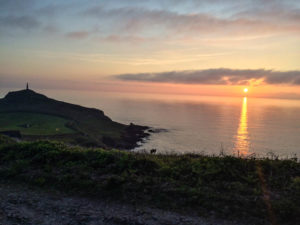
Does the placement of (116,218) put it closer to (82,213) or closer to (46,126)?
(82,213)

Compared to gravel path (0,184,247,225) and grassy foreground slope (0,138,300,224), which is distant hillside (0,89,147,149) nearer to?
grassy foreground slope (0,138,300,224)

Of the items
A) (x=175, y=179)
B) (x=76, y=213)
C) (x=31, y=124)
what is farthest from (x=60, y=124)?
(x=76, y=213)

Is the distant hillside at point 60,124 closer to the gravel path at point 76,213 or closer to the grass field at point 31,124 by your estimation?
the grass field at point 31,124

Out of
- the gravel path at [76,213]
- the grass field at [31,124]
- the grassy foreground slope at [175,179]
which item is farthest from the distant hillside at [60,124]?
the gravel path at [76,213]

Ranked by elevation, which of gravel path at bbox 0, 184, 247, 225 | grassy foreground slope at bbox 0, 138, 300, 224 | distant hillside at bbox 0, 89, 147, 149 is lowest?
distant hillside at bbox 0, 89, 147, 149

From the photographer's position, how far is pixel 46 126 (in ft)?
325

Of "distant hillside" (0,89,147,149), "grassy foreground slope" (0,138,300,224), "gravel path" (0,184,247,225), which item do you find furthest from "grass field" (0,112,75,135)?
"gravel path" (0,184,247,225)

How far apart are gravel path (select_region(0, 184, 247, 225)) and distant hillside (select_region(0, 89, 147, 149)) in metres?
70.9

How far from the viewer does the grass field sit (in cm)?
8804

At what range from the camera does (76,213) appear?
774 cm

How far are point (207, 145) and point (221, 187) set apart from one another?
261ft

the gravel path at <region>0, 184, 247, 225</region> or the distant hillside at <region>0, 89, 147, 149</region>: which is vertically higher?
the gravel path at <region>0, 184, 247, 225</region>

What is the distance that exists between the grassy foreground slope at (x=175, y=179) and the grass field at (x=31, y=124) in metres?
79.5

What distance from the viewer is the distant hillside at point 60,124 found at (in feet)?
283
